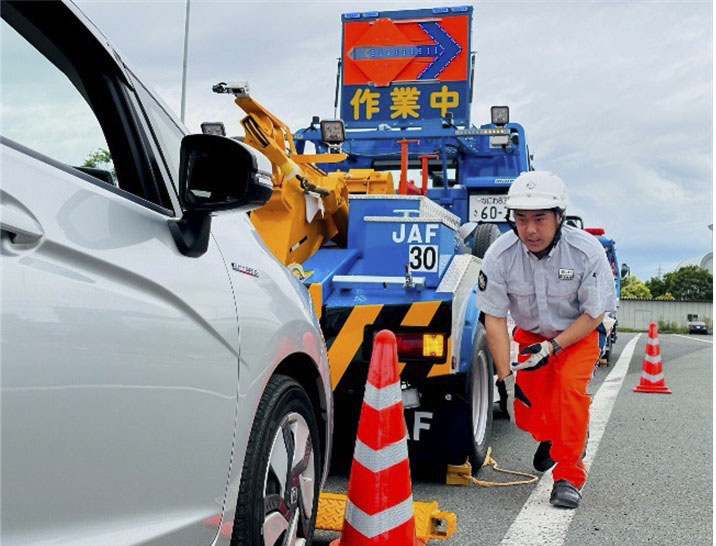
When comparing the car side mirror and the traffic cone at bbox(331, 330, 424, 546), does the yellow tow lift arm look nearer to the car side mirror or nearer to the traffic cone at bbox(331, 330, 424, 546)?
the traffic cone at bbox(331, 330, 424, 546)

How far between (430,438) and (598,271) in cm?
135

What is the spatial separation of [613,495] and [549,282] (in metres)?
1.25

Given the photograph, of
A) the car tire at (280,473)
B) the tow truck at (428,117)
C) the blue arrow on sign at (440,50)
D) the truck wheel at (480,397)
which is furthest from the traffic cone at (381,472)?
the blue arrow on sign at (440,50)

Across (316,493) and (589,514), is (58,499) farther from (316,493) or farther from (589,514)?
→ (589,514)

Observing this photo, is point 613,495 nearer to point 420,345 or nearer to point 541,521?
point 541,521

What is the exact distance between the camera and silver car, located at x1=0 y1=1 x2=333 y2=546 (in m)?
1.59

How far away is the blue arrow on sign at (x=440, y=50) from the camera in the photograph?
1016 cm

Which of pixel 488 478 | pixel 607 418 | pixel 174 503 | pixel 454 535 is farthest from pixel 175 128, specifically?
pixel 607 418

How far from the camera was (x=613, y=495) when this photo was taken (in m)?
Answer: 4.86

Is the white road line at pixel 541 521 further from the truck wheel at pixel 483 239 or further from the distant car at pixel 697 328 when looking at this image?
the distant car at pixel 697 328

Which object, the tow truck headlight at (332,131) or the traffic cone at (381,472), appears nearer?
the traffic cone at (381,472)

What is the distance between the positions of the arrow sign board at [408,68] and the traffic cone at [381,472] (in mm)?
6928

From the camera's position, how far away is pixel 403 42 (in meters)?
10.4

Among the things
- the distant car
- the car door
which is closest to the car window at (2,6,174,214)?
the car door
